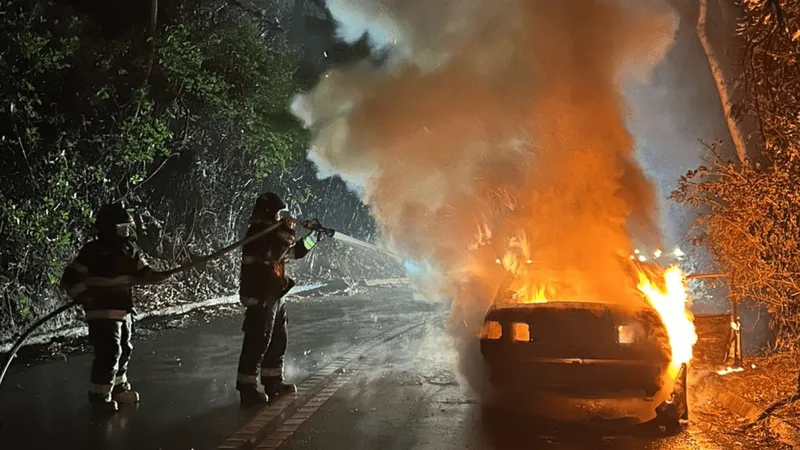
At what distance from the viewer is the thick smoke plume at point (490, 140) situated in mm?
10328

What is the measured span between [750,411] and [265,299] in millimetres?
4937

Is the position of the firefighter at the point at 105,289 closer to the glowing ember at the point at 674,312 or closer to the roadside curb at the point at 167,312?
the roadside curb at the point at 167,312

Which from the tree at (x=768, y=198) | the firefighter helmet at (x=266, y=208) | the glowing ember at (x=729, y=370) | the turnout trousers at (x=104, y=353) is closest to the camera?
the turnout trousers at (x=104, y=353)

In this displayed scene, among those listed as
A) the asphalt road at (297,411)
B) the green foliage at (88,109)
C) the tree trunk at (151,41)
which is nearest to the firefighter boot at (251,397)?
the asphalt road at (297,411)

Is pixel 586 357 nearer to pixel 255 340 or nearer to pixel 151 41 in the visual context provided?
pixel 255 340

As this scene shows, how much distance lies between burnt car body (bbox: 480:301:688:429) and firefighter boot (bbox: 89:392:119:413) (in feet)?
11.7

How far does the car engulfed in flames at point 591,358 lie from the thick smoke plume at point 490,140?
5.55 feet

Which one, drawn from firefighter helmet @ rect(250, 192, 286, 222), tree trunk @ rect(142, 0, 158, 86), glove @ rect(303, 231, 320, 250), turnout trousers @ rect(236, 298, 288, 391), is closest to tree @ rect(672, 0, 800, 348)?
glove @ rect(303, 231, 320, 250)

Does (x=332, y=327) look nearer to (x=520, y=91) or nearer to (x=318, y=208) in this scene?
(x=520, y=91)

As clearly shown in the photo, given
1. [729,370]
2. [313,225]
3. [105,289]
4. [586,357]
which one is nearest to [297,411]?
[313,225]

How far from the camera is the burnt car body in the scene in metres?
6.24

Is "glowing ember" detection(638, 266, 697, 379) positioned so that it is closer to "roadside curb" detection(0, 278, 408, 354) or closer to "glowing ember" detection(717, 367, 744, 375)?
"glowing ember" detection(717, 367, 744, 375)

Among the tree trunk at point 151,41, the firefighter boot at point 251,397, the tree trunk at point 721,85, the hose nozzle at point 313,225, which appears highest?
the tree trunk at point 151,41

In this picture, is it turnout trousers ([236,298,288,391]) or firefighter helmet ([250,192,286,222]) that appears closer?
turnout trousers ([236,298,288,391])
